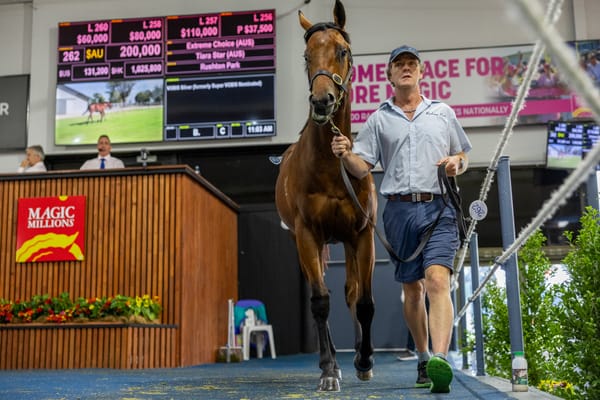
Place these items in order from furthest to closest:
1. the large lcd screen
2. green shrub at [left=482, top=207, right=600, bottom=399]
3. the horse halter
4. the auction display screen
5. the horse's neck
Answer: the auction display screen, the large lcd screen, the horse's neck, green shrub at [left=482, top=207, right=600, bottom=399], the horse halter

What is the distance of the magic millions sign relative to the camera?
551 cm

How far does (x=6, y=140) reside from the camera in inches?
374

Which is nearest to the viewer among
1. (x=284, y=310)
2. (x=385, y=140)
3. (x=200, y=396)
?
(x=200, y=396)

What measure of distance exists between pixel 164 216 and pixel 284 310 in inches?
134

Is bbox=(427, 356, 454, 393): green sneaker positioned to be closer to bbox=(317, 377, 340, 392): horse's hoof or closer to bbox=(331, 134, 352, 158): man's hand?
bbox=(317, 377, 340, 392): horse's hoof

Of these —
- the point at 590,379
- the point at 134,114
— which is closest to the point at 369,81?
the point at 134,114

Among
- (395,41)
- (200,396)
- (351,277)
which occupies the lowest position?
(200,396)

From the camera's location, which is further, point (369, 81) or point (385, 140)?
point (369, 81)

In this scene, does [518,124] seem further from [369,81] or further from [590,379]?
[590,379]

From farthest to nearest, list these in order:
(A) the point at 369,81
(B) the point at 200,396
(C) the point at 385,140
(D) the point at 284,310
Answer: (A) the point at 369,81, (D) the point at 284,310, (C) the point at 385,140, (B) the point at 200,396

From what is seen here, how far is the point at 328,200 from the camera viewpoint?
2953 millimetres

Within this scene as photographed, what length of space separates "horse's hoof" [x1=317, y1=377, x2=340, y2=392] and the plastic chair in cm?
452

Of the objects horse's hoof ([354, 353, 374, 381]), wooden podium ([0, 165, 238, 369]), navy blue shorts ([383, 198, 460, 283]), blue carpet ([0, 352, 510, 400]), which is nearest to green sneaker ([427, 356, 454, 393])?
blue carpet ([0, 352, 510, 400])

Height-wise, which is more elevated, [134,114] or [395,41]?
[395,41]
